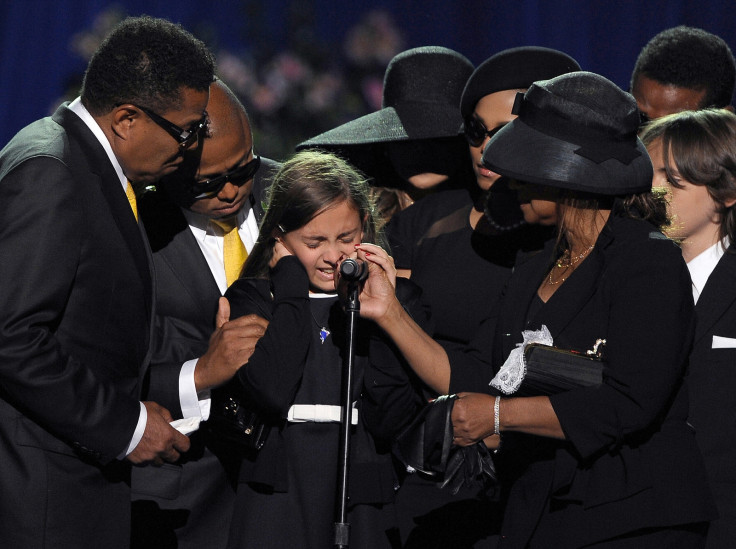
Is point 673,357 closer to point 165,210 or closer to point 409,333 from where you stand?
point 409,333

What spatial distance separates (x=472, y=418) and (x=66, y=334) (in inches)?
39.1

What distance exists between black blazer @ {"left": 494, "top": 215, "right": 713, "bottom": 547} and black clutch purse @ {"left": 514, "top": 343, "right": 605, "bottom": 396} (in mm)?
22

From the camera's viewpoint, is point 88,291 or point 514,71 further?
point 514,71

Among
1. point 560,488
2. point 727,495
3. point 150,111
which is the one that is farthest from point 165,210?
point 727,495

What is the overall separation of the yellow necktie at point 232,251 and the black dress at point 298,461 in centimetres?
36

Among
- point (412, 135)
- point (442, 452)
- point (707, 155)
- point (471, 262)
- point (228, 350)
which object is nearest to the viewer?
point (442, 452)

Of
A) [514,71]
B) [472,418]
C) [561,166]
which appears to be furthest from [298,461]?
[514,71]

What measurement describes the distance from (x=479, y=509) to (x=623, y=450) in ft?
2.64

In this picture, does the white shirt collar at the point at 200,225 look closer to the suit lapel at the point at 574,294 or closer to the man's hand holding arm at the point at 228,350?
the man's hand holding arm at the point at 228,350

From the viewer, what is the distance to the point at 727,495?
276 centimetres

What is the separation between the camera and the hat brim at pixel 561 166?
243cm

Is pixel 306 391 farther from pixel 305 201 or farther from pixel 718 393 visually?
pixel 718 393

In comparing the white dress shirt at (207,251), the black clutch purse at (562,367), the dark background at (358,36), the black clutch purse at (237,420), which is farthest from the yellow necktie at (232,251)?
the dark background at (358,36)

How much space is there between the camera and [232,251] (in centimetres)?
326
